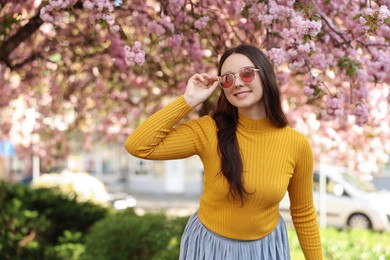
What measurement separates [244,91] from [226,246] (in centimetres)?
62

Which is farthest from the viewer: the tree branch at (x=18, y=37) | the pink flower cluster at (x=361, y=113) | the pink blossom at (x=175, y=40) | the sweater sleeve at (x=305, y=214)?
the tree branch at (x=18, y=37)

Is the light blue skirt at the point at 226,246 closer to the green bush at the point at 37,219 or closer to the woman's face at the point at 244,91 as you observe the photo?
the woman's face at the point at 244,91

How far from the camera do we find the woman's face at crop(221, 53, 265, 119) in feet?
8.10

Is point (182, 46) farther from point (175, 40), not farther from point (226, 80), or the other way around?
point (226, 80)

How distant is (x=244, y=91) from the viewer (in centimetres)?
247

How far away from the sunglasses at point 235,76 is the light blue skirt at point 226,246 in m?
0.58

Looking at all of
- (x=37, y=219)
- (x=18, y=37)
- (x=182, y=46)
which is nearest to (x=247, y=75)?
(x=182, y=46)

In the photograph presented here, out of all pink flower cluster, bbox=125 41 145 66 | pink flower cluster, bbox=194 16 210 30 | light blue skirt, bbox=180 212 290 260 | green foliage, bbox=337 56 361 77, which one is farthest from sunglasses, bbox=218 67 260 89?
pink flower cluster, bbox=194 16 210 30

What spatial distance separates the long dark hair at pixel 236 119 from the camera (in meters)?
2.37

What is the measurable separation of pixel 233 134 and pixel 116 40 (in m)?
2.29

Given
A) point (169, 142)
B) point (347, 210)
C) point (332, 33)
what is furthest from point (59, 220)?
point (347, 210)

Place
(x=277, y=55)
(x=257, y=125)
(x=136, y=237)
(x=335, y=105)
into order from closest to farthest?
(x=257, y=125), (x=277, y=55), (x=335, y=105), (x=136, y=237)

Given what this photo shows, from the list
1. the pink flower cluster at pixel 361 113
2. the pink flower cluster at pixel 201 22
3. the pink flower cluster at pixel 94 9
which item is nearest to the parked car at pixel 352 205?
the pink flower cluster at pixel 361 113

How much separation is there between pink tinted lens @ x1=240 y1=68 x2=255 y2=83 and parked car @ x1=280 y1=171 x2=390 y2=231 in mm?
10869
